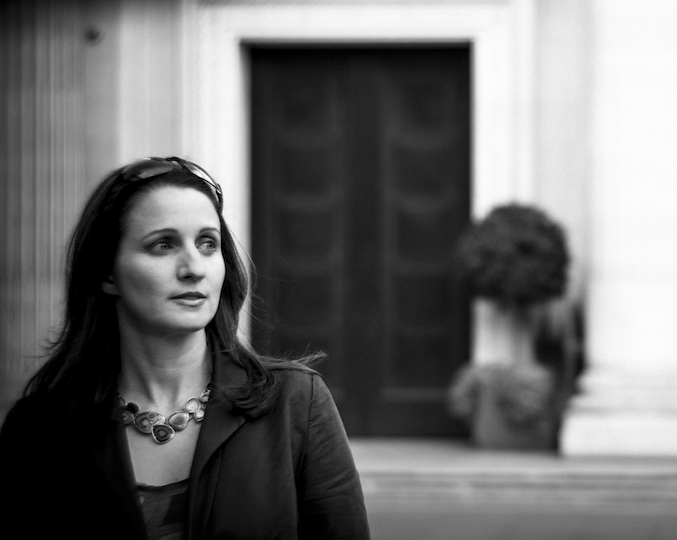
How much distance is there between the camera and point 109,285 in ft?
6.40

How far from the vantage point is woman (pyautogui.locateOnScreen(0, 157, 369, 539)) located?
5.78 feet

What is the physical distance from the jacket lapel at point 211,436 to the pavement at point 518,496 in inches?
172

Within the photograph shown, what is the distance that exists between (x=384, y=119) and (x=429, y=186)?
25.1 inches

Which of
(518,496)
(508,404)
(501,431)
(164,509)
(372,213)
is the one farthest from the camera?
(372,213)

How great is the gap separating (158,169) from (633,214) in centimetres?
701

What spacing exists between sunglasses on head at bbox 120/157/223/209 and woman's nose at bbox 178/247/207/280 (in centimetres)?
13

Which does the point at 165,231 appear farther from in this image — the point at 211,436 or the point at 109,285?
the point at 211,436

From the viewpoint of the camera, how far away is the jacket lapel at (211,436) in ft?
5.72

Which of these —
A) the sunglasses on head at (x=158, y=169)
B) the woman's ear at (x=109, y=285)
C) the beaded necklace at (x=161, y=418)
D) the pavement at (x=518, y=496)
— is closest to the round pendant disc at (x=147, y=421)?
the beaded necklace at (x=161, y=418)

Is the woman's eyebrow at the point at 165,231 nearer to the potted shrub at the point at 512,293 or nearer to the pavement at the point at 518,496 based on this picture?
the pavement at the point at 518,496

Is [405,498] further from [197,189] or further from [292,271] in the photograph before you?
[197,189]

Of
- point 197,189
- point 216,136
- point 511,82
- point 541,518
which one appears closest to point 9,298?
point 216,136

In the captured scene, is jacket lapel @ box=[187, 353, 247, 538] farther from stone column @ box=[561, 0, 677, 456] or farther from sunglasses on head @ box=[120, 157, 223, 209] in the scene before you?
stone column @ box=[561, 0, 677, 456]

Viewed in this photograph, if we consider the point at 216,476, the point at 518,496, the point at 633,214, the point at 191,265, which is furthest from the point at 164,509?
the point at 633,214
